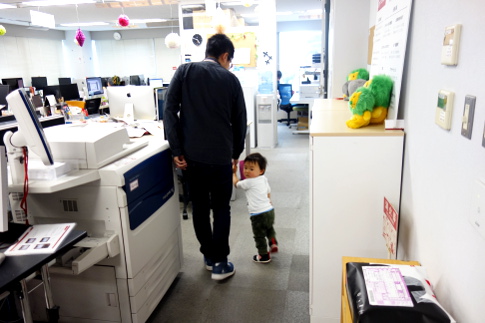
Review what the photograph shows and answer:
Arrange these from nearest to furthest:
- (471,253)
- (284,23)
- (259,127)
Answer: (471,253)
(259,127)
(284,23)

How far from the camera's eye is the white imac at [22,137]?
1476mm

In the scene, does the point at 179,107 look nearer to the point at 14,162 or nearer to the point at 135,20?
the point at 14,162

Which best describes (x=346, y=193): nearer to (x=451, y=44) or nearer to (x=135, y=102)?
(x=451, y=44)

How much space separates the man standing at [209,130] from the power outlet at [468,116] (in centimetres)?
145

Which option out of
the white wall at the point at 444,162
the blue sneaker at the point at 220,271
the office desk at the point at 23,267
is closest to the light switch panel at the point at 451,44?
the white wall at the point at 444,162

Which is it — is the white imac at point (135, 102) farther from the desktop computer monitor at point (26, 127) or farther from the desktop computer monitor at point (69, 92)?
the desktop computer monitor at point (69, 92)

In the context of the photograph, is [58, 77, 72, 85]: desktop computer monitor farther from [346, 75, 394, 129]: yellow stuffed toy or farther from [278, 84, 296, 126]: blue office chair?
[346, 75, 394, 129]: yellow stuffed toy

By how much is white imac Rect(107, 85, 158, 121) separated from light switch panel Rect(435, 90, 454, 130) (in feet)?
9.06

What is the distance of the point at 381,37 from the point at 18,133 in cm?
190

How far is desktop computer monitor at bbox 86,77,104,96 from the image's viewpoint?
7867mm

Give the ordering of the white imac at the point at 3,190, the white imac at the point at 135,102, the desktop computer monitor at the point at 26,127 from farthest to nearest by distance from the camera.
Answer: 1. the white imac at the point at 135,102
2. the desktop computer monitor at the point at 26,127
3. the white imac at the point at 3,190

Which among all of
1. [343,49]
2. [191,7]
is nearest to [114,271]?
[343,49]

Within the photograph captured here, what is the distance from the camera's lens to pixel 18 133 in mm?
1573

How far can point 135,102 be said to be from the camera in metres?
3.51
